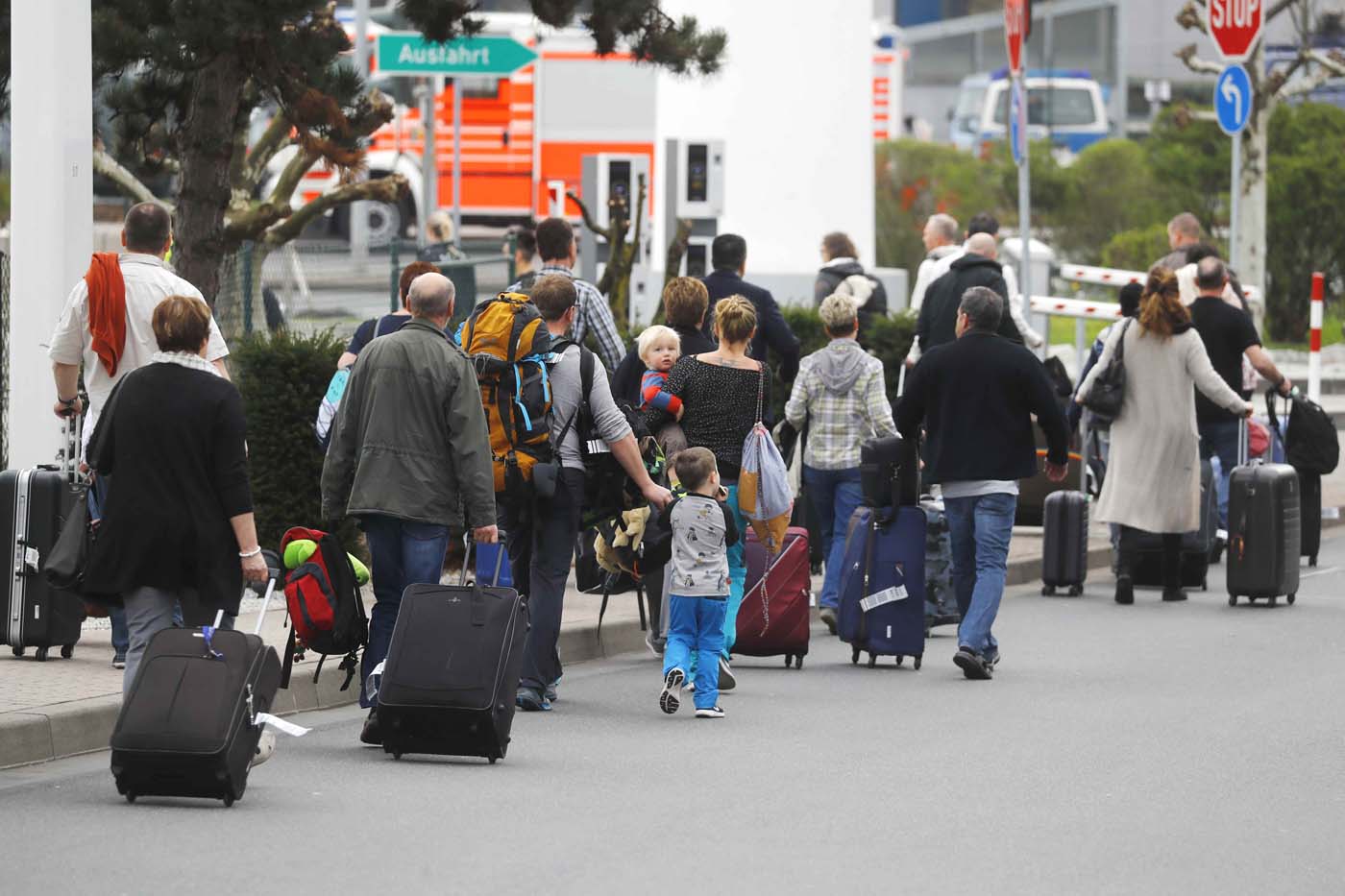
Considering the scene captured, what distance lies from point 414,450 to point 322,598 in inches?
24.6

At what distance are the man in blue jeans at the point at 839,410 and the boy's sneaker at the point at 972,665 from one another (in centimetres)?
143

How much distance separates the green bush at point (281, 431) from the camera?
42.5ft

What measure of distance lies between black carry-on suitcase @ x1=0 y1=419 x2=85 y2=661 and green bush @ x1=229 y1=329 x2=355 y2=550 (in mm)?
2789

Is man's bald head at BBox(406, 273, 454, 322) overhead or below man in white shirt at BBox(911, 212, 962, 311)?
below

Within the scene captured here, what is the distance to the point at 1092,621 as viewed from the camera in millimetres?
13352

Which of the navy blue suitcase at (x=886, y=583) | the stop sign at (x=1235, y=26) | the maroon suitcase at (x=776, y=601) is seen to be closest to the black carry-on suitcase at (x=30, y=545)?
the maroon suitcase at (x=776, y=601)

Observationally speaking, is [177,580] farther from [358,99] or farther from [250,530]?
[358,99]

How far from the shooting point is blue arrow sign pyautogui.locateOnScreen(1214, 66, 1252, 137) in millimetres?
18859

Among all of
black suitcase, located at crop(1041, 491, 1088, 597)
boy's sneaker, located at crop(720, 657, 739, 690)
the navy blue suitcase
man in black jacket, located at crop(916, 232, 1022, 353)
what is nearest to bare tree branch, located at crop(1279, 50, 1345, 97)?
man in black jacket, located at crop(916, 232, 1022, 353)

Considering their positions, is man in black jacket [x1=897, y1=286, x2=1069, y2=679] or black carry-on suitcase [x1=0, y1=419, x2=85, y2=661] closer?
black carry-on suitcase [x1=0, y1=419, x2=85, y2=661]

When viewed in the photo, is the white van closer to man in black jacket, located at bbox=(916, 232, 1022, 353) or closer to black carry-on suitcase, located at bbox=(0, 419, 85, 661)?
man in black jacket, located at bbox=(916, 232, 1022, 353)

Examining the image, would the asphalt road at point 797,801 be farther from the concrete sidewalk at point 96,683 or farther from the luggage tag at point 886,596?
the luggage tag at point 886,596

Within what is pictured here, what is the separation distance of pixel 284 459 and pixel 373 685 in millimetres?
4042

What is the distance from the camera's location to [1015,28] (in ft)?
55.8
